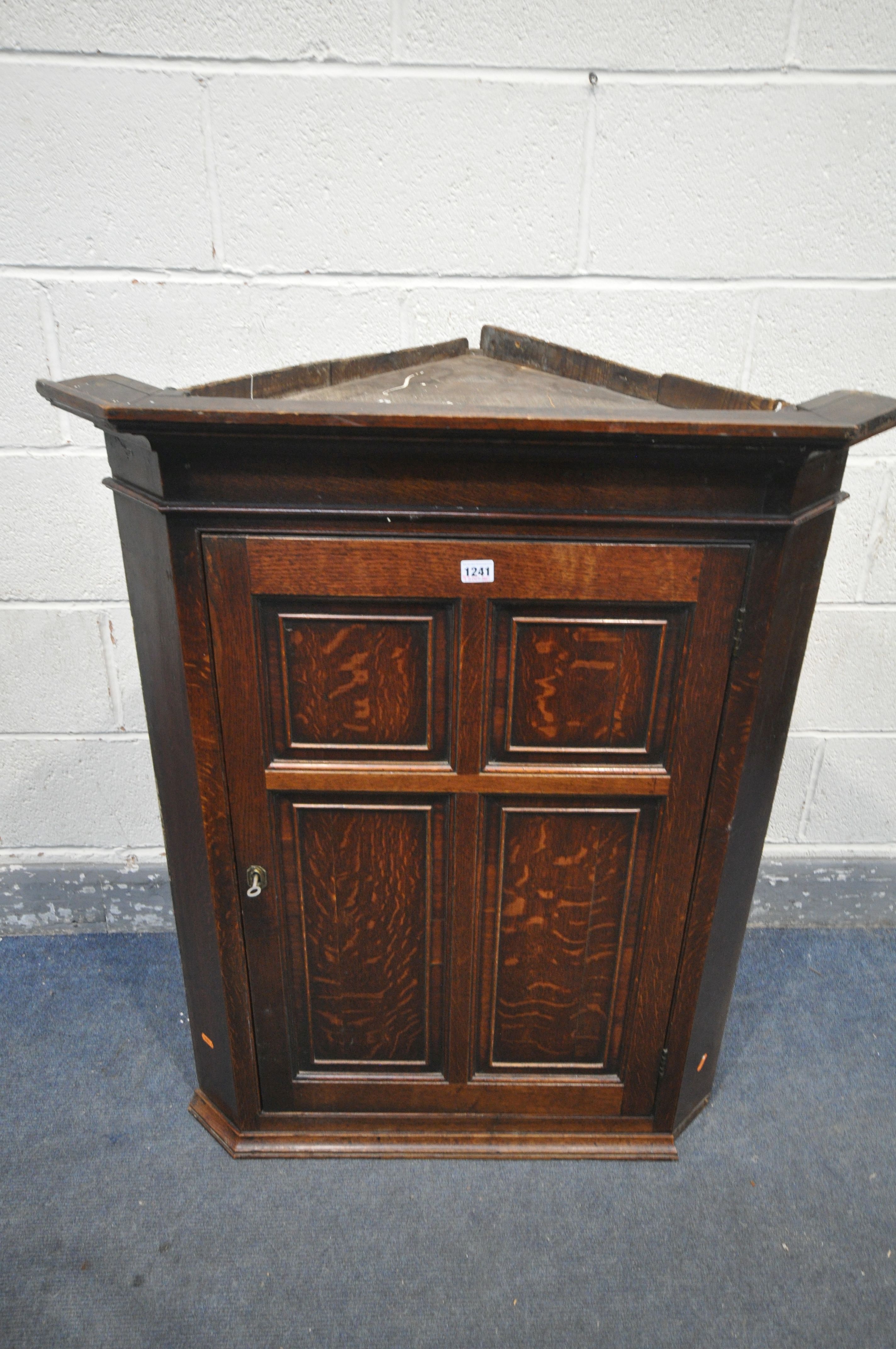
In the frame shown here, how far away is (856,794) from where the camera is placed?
1762mm

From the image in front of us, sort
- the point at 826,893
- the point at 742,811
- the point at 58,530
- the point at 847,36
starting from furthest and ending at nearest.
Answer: the point at 826,893 < the point at 58,530 < the point at 847,36 < the point at 742,811

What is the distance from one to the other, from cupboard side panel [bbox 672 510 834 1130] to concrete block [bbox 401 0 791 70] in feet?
2.49

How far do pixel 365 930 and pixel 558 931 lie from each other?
10.8 inches

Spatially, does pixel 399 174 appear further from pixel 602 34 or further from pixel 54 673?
pixel 54 673

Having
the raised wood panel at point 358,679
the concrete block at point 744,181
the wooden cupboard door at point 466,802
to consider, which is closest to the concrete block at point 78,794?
the wooden cupboard door at point 466,802

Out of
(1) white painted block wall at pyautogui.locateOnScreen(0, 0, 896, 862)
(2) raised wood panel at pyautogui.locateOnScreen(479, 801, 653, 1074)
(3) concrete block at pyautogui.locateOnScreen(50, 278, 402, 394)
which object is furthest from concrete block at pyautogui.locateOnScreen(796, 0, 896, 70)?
(2) raised wood panel at pyautogui.locateOnScreen(479, 801, 653, 1074)

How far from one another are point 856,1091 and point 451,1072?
0.76 meters

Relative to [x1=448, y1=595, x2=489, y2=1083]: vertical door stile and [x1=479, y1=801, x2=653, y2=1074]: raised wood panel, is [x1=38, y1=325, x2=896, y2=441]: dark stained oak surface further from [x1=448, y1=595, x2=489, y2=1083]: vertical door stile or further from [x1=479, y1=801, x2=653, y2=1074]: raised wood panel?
[x1=479, y1=801, x2=653, y2=1074]: raised wood panel

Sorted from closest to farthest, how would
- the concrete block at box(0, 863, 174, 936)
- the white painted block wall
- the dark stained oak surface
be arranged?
the dark stained oak surface, the white painted block wall, the concrete block at box(0, 863, 174, 936)

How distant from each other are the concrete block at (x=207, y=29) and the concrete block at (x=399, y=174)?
0.13 ft

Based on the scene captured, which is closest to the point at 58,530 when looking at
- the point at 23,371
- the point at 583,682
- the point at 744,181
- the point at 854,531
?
the point at 23,371

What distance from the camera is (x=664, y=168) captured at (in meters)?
1.28

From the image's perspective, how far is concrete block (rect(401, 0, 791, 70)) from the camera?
1.19 m

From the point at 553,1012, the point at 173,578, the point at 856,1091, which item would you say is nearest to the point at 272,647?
the point at 173,578
